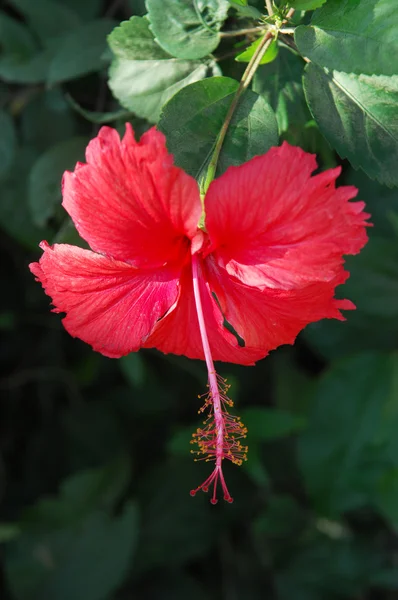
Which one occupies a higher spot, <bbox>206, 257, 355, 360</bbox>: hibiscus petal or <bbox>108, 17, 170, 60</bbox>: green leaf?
<bbox>108, 17, 170, 60</bbox>: green leaf

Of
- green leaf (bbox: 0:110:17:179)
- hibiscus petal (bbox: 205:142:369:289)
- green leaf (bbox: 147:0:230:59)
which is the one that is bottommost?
green leaf (bbox: 0:110:17:179)

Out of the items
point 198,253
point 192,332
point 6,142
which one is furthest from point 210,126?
point 6,142

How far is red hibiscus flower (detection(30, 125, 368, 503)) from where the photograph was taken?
2.48 feet

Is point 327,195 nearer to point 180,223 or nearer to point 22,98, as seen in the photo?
point 180,223

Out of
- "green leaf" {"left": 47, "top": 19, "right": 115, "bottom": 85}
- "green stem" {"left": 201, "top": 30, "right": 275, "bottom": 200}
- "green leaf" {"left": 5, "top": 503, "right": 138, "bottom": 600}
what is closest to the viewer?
"green stem" {"left": 201, "top": 30, "right": 275, "bottom": 200}

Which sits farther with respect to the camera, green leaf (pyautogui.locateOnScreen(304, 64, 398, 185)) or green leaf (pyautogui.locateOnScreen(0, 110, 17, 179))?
green leaf (pyautogui.locateOnScreen(0, 110, 17, 179))

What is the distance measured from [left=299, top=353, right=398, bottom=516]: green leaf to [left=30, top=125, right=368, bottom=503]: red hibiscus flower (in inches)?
37.2

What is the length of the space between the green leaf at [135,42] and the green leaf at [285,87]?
14 centimetres

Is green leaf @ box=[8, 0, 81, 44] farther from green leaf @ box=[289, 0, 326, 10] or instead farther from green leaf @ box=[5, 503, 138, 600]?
green leaf @ box=[5, 503, 138, 600]

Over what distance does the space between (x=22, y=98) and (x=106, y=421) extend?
36.8 inches

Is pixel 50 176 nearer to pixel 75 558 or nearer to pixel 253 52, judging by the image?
pixel 253 52

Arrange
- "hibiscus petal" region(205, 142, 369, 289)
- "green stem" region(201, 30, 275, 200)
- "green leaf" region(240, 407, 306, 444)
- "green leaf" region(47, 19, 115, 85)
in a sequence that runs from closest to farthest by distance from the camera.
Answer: "hibiscus petal" region(205, 142, 369, 289)
"green stem" region(201, 30, 275, 200)
"green leaf" region(47, 19, 115, 85)
"green leaf" region(240, 407, 306, 444)

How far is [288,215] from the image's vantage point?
769 millimetres

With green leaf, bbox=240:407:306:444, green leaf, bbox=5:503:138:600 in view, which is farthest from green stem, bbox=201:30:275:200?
green leaf, bbox=5:503:138:600
